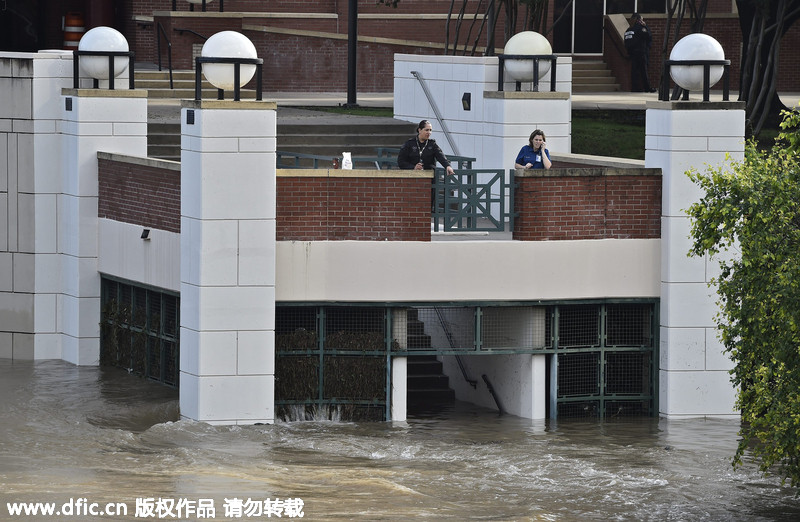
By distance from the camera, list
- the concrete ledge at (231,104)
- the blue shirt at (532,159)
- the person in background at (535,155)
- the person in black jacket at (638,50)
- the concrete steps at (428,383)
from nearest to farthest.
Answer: the concrete ledge at (231,104) → the person in background at (535,155) → the blue shirt at (532,159) → the concrete steps at (428,383) → the person in black jacket at (638,50)

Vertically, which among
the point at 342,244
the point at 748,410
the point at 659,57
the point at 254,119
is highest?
the point at 659,57

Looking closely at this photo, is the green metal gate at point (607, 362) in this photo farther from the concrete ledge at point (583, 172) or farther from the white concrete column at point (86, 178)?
the white concrete column at point (86, 178)

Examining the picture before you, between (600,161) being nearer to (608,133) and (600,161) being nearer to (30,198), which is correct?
(30,198)

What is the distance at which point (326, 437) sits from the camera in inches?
774

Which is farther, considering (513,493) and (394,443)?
(394,443)

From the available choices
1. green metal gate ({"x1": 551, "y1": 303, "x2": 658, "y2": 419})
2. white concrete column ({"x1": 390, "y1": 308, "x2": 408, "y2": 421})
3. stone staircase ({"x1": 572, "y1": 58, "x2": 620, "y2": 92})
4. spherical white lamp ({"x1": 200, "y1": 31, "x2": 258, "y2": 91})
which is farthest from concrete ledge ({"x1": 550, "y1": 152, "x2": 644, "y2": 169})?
stone staircase ({"x1": 572, "y1": 58, "x2": 620, "y2": 92})

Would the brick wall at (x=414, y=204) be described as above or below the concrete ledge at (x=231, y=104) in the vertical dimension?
below

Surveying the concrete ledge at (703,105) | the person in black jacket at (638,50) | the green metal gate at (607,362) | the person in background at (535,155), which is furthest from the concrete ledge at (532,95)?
the person in black jacket at (638,50)

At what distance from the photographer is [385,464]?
18203mm

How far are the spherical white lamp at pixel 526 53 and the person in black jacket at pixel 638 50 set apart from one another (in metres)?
16.7

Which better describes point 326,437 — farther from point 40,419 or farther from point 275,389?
point 40,419

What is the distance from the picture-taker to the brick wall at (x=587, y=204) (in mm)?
20906

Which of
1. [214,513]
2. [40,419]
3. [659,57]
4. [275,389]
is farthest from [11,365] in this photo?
[659,57]

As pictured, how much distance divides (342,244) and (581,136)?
12.5 m
